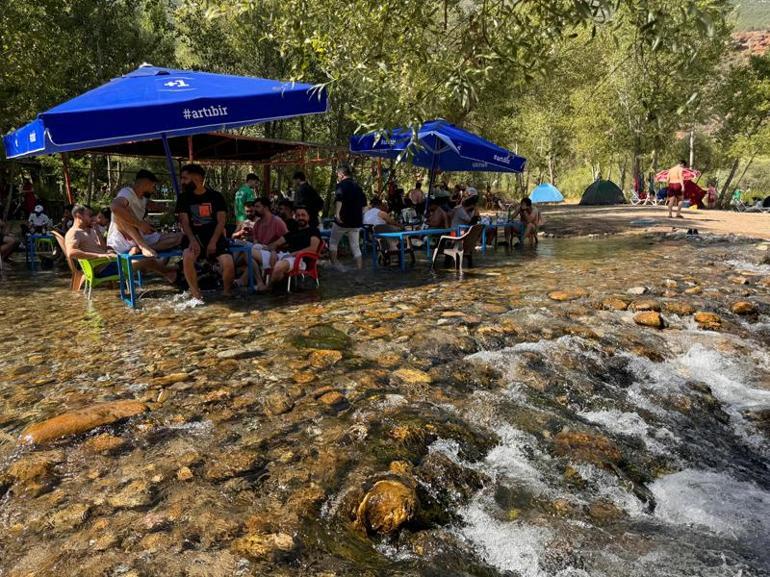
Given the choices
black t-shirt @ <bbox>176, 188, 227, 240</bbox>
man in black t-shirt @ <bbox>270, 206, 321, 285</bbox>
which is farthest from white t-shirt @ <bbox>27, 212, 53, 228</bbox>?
man in black t-shirt @ <bbox>270, 206, 321, 285</bbox>

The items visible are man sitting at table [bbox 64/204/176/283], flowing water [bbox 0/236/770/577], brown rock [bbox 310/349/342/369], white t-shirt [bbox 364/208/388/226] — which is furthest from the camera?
white t-shirt [bbox 364/208/388/226]

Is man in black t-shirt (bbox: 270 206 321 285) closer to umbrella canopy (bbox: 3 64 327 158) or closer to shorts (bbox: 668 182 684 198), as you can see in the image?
umbrella canopy (bbox: 3 64 327 158)

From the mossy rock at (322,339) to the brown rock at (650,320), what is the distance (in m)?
3.18

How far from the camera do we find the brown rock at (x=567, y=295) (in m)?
6.83

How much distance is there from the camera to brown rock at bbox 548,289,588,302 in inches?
269

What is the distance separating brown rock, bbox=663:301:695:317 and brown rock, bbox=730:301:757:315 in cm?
49

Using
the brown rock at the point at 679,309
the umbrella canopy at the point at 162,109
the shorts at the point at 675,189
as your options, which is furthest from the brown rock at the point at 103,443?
the shorts at the point at 675,189

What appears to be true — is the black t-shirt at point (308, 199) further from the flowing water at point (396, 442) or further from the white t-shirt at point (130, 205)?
the flowing water at point (396, 442)

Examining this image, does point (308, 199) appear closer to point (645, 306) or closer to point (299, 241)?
point (299, 241)

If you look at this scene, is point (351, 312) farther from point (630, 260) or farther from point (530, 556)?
point (630, 260)

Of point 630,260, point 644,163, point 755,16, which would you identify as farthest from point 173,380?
point 755,16

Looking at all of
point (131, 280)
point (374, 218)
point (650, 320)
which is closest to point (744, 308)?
point (650, 320)

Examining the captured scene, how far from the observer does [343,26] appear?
597 cm

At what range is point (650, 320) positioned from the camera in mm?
5750
